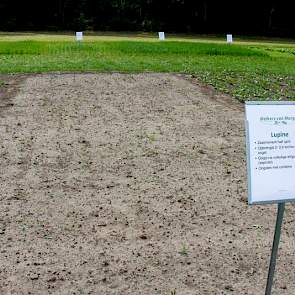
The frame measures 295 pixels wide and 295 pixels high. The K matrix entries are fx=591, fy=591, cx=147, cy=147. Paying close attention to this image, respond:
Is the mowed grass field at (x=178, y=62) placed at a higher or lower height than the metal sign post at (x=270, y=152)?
lower

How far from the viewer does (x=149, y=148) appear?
9.05 meters

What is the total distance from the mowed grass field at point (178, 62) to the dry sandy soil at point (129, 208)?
4738 millimetres

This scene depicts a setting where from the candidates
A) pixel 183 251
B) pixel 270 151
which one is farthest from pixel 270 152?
pixel 183 251

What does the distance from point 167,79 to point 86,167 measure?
9275mm

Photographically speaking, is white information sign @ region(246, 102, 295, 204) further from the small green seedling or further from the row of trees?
the row of trees

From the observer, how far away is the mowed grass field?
1639 centimetres

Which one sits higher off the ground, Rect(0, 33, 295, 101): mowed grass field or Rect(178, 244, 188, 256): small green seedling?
Rect(0, 33, 295, 101): mowed grass field

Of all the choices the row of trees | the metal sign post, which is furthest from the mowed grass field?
the row of trees

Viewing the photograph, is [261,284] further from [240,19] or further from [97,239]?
[240,19]

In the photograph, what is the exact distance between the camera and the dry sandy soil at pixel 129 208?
495cm

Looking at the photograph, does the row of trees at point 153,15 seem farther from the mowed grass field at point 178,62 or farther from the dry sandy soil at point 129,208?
the dry sandy soil at point 129,208

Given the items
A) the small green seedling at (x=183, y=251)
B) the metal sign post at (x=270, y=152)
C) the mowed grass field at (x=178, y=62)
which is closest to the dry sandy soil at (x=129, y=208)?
the small green seedling at (x=183, y=251)

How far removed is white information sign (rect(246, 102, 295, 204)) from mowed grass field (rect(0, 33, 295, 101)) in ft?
32.8

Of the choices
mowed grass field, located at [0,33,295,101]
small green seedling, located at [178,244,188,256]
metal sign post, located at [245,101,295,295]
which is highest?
metal sign post, located at [245,101,295,295]
